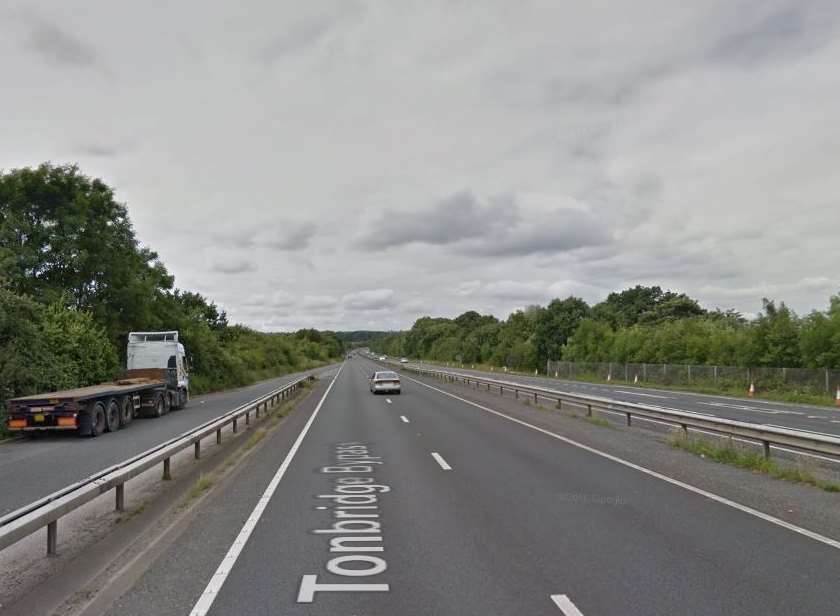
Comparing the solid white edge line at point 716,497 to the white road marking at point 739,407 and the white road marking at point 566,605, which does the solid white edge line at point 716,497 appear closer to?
the white road marking at point 566,605

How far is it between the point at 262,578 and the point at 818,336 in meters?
36.2

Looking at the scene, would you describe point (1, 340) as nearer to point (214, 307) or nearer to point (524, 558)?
point (524, 558)

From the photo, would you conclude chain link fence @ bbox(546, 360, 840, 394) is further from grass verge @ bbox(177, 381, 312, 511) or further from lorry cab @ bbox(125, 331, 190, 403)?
lorry cab @ bbox(125, 331, 190, 403)

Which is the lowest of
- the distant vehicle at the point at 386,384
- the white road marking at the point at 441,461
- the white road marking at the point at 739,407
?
the white road marking at the point at 441,461

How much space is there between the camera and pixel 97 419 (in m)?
19.8

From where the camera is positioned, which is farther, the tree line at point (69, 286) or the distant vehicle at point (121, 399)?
the tree line at point (69, 286)

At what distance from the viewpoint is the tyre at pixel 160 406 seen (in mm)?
26250

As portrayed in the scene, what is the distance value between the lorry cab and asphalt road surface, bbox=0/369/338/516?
563 cm

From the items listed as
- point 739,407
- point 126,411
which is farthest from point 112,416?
point 739,407

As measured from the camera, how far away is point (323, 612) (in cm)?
521

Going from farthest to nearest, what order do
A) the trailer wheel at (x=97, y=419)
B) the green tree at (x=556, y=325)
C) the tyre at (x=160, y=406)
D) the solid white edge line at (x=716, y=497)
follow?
the green tree at (x=556, y=325), the tyre at (x=160, y=406), the trailer wheel at (x=97, y=419), the solid white edge line at (x=716, y=497)

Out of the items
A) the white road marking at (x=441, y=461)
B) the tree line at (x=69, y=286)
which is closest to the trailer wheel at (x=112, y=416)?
the tree line at (x=69, y=286)

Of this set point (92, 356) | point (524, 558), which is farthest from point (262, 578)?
point (92, 356)

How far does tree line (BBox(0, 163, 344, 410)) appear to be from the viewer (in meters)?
22.7
